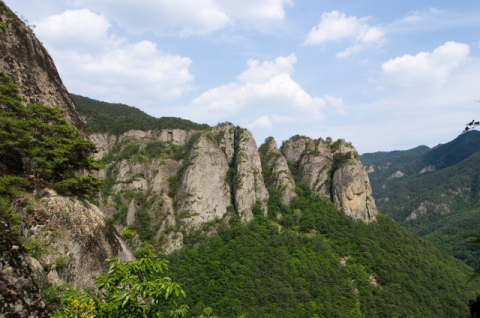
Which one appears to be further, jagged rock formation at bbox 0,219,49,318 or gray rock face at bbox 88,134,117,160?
gray rock face at bbox 88,134,117,160

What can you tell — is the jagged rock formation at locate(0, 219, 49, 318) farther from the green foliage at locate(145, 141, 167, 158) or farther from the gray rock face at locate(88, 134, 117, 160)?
the gray rock face at locate(88, 134, 117, 160)

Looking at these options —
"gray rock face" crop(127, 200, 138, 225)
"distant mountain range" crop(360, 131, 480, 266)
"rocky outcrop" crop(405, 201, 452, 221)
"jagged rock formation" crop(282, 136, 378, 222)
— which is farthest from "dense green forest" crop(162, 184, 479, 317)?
"rocky outcrop" crop(405, 201, 452, 221)

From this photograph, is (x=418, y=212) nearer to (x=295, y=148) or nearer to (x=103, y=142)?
(x=295, y=148)

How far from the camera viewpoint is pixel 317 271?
151 ft

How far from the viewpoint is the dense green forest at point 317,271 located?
134 ft

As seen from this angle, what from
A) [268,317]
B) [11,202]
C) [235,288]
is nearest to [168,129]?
[235,288]

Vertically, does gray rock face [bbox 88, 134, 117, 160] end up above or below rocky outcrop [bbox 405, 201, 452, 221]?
above

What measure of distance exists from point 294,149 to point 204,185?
32.2 m

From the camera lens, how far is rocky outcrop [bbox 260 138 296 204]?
64.6 metres

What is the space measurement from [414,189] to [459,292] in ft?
556

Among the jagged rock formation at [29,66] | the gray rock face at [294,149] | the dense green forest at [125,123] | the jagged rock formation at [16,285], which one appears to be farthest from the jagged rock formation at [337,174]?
the jagged rock formation at [16,285]

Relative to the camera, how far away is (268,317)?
124 ft

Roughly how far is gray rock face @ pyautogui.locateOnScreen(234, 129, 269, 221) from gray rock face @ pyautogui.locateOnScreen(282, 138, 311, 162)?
51.0 feet

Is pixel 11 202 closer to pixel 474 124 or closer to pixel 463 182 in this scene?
pixel 474 124
